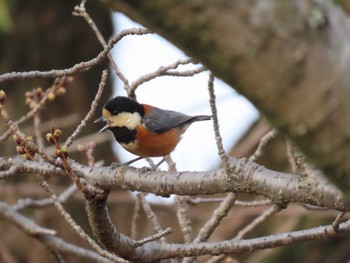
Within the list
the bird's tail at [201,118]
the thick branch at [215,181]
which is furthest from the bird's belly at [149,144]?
the thick branch at [215,181]

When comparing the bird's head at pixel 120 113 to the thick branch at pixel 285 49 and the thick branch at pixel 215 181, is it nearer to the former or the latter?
the thick branch at pixel 215 181

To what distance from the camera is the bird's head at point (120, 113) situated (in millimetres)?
3501

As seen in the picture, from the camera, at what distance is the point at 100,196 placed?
2.16 m

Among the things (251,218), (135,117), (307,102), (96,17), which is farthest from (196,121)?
(307,102)

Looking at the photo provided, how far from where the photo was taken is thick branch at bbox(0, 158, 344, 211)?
174 centimetres

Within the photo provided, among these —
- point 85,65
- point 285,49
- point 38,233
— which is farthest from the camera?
point 38,233

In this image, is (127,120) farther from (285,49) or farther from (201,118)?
(285,49)

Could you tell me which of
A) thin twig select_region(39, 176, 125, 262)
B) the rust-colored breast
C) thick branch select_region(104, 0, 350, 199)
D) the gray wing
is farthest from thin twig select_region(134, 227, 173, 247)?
the gray wing

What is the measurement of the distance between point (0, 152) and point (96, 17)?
144 cm

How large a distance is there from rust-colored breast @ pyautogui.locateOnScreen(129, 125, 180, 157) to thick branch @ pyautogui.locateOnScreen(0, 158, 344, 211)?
1187 millimetres

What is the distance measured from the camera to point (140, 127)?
12.0ft

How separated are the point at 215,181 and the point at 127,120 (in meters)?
1.69

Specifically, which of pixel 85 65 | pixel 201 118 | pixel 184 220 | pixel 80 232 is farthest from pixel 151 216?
pixel 201 118

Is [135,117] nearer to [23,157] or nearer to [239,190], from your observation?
[23,157]
